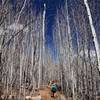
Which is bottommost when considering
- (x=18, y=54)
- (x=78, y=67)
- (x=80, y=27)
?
(x=78, y=67)

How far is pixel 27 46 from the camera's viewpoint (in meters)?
17.6

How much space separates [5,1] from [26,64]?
13428 millimetres

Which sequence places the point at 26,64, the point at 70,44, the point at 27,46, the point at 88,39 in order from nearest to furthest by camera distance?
the point at 88,39 < the point at 70,44 < the point at 27,46 < the point at 26,64

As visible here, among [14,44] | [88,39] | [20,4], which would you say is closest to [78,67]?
[88,39]

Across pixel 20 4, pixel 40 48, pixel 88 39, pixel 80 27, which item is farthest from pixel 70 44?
pixel 20 4

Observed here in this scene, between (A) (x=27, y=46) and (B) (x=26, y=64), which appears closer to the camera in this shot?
(A) (x=27, y=46)

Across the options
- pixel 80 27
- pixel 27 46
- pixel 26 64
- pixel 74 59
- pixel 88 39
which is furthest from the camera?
pixel 26 64

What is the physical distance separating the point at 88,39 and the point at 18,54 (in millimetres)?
6375

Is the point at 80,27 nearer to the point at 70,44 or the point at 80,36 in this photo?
the point at 80,36

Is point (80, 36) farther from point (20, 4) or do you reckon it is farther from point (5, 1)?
point (5, 1)

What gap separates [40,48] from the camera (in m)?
19.8

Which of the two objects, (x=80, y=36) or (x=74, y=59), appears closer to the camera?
(x=80, y=36)

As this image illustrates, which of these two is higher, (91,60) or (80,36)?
(80,36)

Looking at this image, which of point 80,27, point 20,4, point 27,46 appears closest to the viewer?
point 20,4
